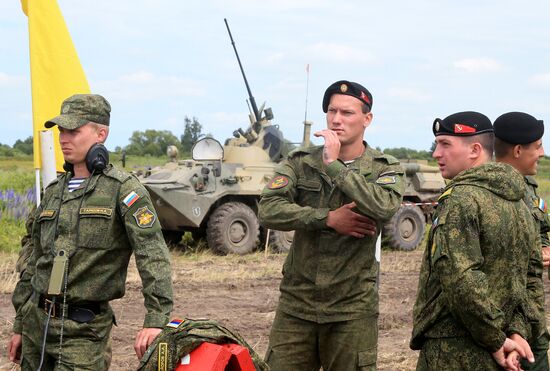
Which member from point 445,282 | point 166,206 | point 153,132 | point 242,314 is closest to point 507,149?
point 445,282

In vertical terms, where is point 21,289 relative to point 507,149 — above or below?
below

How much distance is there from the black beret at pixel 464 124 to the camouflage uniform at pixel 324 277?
2.14 feet

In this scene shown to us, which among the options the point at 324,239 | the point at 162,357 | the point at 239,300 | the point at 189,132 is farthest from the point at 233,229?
the point at 189,132

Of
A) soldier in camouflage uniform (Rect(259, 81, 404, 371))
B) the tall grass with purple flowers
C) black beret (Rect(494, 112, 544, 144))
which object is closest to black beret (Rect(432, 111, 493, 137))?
soldier in camouflage uniform (Rect(259, 81, 404, 371))

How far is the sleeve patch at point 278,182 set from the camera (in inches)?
180

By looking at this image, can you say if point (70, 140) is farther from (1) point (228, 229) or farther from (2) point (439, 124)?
(1) point (228, 229)

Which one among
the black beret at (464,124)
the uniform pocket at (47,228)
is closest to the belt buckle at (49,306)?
the uniform pocket at (47,228)

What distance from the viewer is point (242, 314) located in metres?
9.41

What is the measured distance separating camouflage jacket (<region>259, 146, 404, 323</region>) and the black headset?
2.90ft

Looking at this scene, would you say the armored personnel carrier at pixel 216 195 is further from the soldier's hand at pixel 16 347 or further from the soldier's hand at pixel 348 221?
the soldier's hand at pixel 348 221

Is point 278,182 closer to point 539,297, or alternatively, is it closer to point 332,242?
point 332,242

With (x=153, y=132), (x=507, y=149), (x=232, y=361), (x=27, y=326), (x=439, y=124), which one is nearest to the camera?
(x=232, y=361)

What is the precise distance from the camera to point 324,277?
4.45m

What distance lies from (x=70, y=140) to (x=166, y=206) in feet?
35.5
